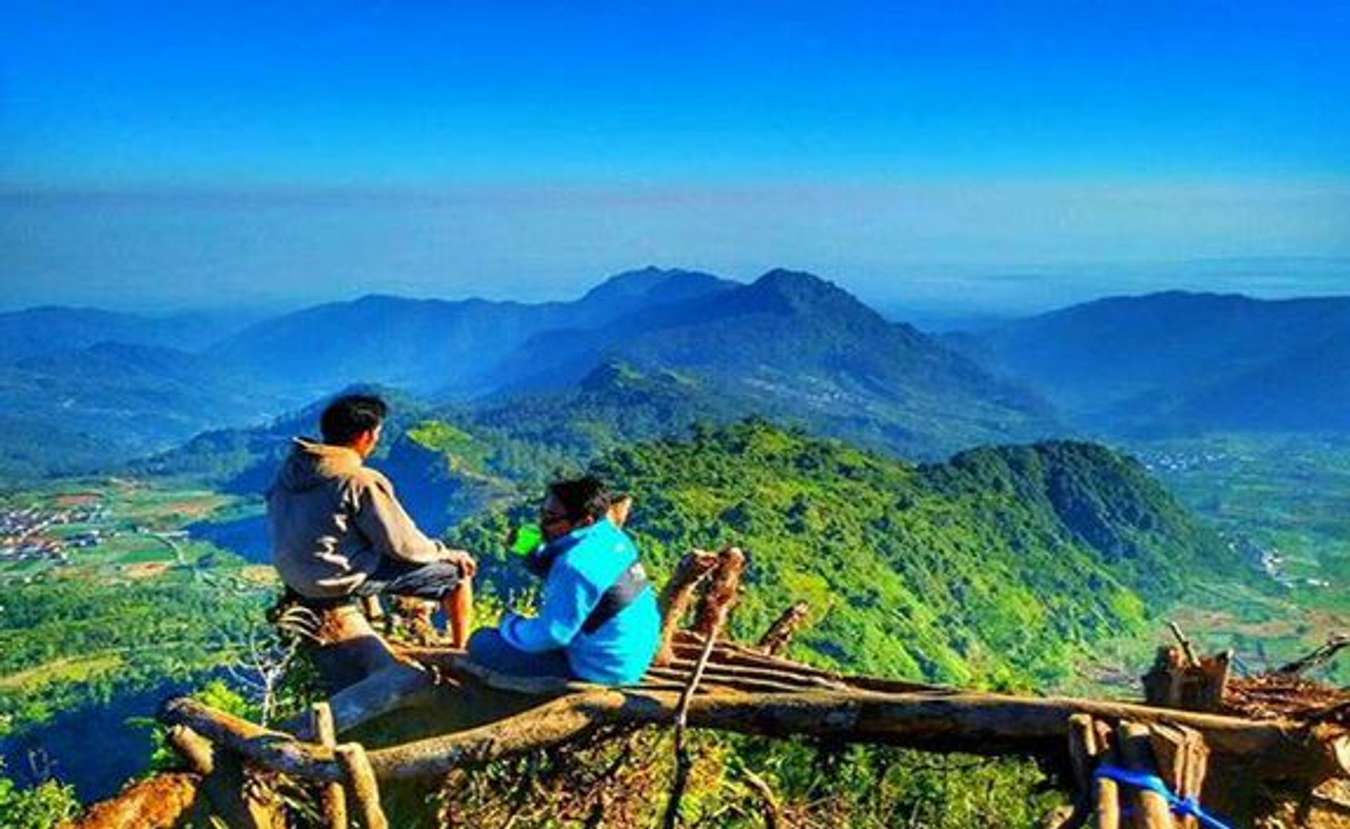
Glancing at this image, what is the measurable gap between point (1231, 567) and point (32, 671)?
116039 mm

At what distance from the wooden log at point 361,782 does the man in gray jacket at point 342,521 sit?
1664mm

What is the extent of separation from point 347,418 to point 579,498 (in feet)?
5.53

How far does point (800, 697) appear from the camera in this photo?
531 cm

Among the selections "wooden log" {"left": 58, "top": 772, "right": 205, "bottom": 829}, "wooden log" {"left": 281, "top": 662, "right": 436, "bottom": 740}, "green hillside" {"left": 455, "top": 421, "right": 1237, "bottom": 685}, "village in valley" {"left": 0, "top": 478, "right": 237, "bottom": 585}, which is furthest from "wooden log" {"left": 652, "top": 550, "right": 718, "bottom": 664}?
"village in valley" {"left": 0, "top": 478, "right": 237, "bottom": 585}

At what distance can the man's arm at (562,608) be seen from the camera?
566cm

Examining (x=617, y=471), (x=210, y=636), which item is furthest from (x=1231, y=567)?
(x=210, y=636)

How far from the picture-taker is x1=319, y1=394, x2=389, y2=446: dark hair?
680 centimetres

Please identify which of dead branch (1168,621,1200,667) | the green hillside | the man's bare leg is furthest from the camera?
the green hillside

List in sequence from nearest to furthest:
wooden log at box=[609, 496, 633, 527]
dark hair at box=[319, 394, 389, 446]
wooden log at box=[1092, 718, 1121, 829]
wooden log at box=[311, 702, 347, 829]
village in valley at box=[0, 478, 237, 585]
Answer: wooden log at box=[1092, 718, 1121, 829]
wooden log at box=[311, 702, 347, 829]
wooden log at box=[609, 496, 633, 527]
dark hair at box=[319, 394, 389, 446]
village in valley at box=[0, 478, 237, 585]

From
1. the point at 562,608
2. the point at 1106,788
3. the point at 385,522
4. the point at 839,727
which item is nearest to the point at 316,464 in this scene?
the point at 385,522

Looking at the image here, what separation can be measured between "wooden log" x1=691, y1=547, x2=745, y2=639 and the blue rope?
2140mm

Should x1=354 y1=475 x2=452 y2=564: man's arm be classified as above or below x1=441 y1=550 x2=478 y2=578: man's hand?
above

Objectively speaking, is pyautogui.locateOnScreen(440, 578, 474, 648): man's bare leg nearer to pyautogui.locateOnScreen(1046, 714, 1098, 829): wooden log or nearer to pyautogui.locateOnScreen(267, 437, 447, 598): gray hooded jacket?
pyautogui.locateOnScreen(267, 437, 447, 598): gray hooded jacket

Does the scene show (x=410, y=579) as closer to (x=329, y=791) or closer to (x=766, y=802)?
(x=329, y=791)
